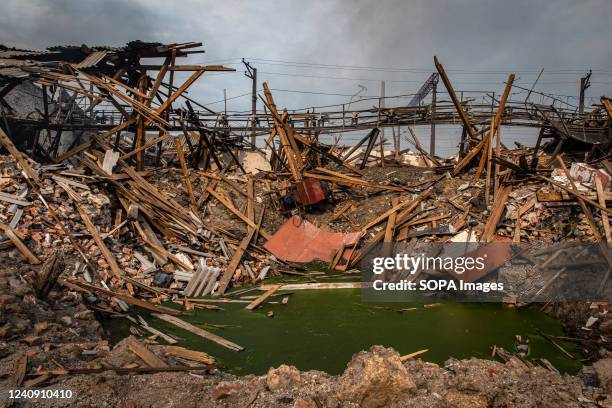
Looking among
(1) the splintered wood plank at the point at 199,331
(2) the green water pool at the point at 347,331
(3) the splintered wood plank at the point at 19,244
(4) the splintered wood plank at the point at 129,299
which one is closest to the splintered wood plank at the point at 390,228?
(2) the green water pool at the point at 347,331

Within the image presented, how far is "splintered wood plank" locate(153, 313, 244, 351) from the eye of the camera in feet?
20.4

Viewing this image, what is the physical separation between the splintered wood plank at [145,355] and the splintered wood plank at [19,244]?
11.4ft

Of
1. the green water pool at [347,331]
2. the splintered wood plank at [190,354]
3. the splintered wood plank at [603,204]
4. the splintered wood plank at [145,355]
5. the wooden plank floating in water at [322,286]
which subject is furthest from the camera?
the wooden plank floating in water at [322,286]

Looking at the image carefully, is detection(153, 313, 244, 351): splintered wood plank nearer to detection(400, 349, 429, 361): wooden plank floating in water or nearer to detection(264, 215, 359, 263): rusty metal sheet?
detection(400, 349, 429, 361): wooden plank floating in water

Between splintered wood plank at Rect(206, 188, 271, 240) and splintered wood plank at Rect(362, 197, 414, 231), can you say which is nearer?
splintered wood plank at Rect(362, 197, 414, 231)

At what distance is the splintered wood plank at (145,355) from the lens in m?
4.79

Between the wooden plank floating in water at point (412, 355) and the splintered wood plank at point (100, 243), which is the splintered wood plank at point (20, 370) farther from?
the wooden plank floating in water at point (412, 355)

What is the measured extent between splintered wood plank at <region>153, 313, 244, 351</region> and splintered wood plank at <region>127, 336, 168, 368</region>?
136 centimetres

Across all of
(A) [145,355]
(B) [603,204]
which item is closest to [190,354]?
(A) [145,355]

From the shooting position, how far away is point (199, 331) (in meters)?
6.63

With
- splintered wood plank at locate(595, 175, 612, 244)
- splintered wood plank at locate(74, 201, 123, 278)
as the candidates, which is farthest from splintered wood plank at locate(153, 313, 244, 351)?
splintered wood plank at locate(595, 175, 612, 244)

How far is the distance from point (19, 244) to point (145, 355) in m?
4.25

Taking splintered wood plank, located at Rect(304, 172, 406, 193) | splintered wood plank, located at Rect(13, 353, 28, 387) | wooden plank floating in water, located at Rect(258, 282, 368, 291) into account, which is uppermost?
splintered wood plank, located at Rect(304, 172, 406, 193)

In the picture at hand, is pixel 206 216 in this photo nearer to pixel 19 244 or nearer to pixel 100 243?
pixel 100 243
